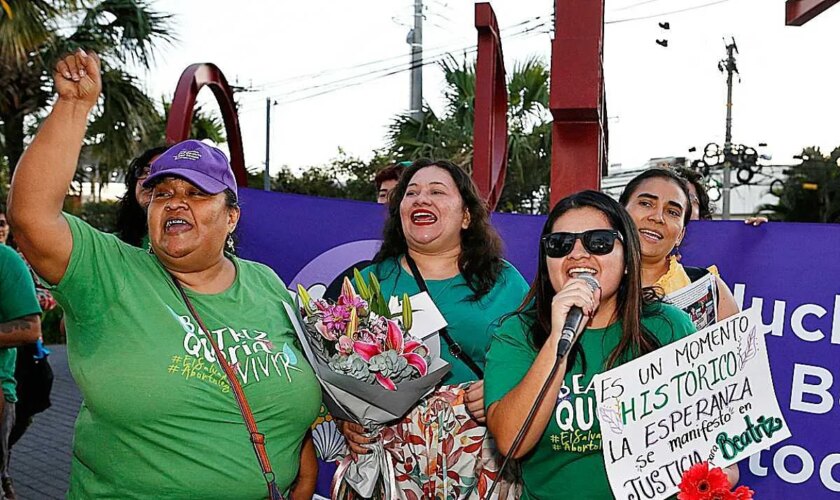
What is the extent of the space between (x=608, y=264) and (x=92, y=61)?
57.1 inches

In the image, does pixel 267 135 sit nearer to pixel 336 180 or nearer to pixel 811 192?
pixel 336 180

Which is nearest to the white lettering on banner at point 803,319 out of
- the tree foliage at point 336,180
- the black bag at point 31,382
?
the black bag at point 31,382

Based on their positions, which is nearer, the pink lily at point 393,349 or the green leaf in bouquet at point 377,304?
the pink lily at point 393,349

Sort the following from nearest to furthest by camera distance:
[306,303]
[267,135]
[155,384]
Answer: [155,384] < [306,303] < [267,135]

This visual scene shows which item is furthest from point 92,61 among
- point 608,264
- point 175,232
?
point 608,264

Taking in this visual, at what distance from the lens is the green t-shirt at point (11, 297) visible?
4.21 metres

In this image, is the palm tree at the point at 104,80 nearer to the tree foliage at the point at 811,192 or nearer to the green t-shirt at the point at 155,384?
the green t-shirt at the point at 155,384

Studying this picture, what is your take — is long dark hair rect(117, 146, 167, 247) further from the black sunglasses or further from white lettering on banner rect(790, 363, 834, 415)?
white lettering on banner rect(790, 363, 834, 415)

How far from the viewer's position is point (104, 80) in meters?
13.7

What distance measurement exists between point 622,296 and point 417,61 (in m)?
20.2

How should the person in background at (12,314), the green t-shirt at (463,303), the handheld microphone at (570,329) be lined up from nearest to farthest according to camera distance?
the handheld microphone at (570,329) < the green t-shirt at (463,303) < the person in background at (12,314)

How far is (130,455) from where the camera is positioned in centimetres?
221

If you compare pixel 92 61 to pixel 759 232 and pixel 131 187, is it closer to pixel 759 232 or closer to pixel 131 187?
pixel 131 187

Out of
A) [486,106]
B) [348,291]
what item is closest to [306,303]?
[348,291]
